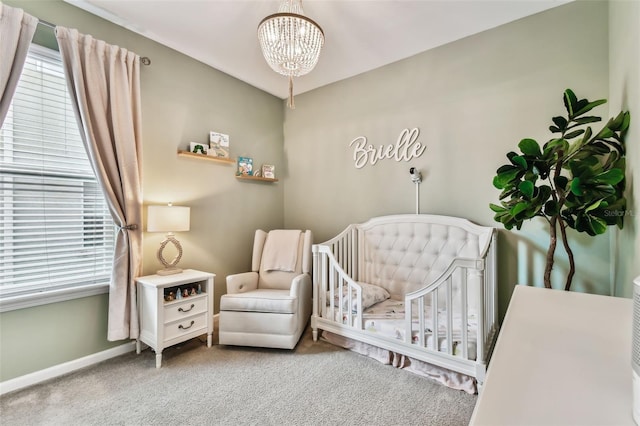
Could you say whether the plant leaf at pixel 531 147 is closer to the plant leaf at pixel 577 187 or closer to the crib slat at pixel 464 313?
the plant leaf at pixel 577 187

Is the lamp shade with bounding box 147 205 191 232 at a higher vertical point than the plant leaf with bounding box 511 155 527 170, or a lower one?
lower

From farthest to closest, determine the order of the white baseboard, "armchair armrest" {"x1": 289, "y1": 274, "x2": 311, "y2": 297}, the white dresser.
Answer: "armchair armrest" {"x1": 289, "y1": 274, "x2": 311, "y2": 297} → the white baseboard → the white dresser

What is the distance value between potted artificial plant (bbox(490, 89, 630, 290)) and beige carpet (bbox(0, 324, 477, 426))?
3.90 feet

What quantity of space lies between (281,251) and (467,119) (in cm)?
214

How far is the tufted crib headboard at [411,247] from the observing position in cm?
239

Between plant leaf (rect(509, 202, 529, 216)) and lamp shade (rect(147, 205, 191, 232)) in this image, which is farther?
lamp shade (rect(147, 205, 191, 232))

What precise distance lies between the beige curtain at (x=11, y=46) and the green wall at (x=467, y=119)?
246 centimetres

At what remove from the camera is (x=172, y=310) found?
88.6 inches

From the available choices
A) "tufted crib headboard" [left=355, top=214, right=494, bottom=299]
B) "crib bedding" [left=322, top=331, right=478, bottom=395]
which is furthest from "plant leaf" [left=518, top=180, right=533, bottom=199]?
"crib bedding" [left=322, top=331, right=478, bottom=395]

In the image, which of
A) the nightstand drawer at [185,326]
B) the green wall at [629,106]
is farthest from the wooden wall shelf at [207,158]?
the green wall at [629,106]

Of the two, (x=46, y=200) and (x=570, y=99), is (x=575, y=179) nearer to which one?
(x=570, y=99)

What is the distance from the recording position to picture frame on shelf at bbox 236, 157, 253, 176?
3.28 meters

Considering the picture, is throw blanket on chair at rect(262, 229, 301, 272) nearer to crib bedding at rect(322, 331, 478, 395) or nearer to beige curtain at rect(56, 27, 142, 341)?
crib bedding at rect(322, 331, 478, 395)

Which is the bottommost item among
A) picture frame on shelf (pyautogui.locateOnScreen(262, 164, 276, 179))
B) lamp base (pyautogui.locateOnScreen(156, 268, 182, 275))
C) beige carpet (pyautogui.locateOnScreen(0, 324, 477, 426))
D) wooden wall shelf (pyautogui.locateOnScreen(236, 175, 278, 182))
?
beige carpet (pyautogui.locateOnScreen(0, 324, 477, 426))
